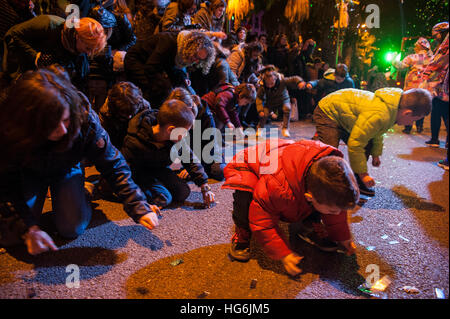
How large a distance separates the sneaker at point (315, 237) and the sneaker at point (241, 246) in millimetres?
420

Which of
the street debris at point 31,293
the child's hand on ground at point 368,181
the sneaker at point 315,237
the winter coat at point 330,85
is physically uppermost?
the winter coat at point 330,85

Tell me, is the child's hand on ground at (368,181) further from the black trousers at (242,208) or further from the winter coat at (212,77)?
the winter coat at (212,77)

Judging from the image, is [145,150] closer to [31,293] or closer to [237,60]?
[31,293]

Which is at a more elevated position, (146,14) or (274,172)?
(146,14)

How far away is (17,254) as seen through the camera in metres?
1.59

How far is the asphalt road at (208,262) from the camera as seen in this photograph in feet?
4.39

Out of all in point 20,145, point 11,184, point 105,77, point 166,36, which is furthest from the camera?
point 105,77

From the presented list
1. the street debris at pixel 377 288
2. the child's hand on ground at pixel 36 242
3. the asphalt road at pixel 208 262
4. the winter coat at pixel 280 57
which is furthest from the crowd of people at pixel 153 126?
the winter coat at pixel 280 57

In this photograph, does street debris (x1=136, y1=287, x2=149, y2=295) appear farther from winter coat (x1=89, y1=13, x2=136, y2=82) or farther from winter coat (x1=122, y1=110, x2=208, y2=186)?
winter coat (x1=89, y1=13, x2=136, y2=82)

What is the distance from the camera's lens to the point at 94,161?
164 centimetres

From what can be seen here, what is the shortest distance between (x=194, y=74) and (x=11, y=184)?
2791 millimetres

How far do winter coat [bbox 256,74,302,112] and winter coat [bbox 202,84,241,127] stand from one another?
0.87m
